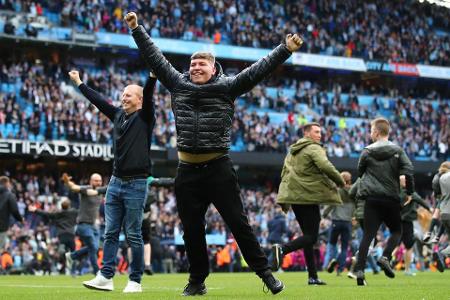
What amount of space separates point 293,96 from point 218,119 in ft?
129

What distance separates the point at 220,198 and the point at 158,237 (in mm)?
18838

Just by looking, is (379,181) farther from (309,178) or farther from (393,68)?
(393,68)

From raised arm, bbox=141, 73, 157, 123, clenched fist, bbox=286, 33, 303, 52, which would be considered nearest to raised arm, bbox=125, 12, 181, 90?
raised arm, bbox=141, 73, 157, 123

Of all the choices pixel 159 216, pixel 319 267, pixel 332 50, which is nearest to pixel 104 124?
pixel 159 216

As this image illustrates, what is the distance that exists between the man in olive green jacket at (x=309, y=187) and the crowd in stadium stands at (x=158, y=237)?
9.79m

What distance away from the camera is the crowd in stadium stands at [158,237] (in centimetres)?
2566

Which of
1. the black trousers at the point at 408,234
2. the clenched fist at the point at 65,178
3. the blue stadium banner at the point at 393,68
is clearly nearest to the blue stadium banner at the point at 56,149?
the black trousers at the point at 408,234

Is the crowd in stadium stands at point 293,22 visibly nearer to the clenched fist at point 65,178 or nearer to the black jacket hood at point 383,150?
the clenched fist at point 65,178

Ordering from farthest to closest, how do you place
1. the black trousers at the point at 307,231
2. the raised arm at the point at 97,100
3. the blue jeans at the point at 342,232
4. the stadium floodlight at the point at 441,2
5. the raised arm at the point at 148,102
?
1. the stadium floodlight at the point at 441,2
2. the blue jeans at the point at 342,232
3. the black trousers at the point at 307,231
4. the raised arm at the point at 97,100
5. the raised arm at the point at 148,102

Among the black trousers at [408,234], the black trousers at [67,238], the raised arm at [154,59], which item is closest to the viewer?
the raised arm at [154,59]

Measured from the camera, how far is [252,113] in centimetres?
4312

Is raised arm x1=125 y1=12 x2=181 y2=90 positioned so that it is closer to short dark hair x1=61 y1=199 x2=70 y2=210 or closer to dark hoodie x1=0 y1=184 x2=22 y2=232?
dark hoodie x1=0 y1=184 x2=22 y2=232

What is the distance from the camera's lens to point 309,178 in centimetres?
1233

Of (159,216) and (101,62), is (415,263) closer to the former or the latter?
(159,216)
